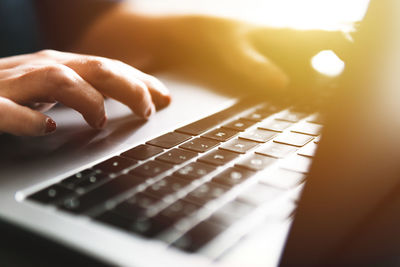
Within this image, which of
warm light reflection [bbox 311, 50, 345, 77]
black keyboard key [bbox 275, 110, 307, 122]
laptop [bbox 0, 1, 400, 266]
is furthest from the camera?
warm light reflection [bbox 311, 50, 345, 77]

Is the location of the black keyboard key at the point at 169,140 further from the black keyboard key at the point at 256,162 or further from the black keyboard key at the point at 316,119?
the black keyboard key at the point at 316,119

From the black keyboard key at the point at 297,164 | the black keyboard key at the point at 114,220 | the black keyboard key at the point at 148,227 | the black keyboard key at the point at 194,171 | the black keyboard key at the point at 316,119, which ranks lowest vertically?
the black keyboard key at the point at 114,220

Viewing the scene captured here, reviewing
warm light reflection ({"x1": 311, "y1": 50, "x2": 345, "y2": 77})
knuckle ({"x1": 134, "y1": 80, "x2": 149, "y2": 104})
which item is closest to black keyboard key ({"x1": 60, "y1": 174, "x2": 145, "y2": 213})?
knuckle ({"x1": 134, "y1": 80, "x2": 149, "y2": 104})

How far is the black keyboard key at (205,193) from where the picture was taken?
32 cm

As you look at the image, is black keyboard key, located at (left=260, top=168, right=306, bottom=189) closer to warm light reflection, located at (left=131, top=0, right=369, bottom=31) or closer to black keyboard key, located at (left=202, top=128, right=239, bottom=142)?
black keyboard key, located at (left=202, top=128, right=239, bottom=142)

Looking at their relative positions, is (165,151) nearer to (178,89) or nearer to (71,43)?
(178,89)

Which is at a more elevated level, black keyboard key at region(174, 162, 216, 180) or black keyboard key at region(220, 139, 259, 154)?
black keyboard key at region(220, 139, 259, 154)

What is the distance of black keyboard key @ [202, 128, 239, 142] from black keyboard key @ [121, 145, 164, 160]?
0.26 feet

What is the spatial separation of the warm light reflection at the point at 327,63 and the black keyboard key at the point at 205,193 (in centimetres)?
49

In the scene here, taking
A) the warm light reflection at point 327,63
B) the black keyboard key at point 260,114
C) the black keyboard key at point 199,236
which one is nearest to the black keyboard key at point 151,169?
the black keyboard key at point 199,236

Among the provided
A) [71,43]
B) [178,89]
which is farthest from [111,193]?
[71,43]

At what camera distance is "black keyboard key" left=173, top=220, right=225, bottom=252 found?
0.27 metres

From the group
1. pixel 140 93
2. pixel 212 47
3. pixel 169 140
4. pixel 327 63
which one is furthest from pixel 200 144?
pixel 212 47

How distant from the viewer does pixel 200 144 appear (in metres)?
0.46
